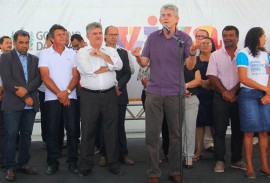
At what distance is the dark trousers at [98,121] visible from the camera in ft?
11.9

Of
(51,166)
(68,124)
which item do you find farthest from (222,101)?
(51,166)

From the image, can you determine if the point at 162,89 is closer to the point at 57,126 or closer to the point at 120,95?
the point at 120,95

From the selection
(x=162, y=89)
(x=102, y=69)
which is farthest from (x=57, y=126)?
(x=162, y=89)

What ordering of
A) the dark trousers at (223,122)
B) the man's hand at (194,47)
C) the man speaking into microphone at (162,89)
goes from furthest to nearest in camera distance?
the dark trousers at (223,122)
the man speaking into microphone at (162,89)
the man's hand at (194,47)

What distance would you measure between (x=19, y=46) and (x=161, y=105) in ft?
4.96

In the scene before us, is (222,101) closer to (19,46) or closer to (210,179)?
(210,179)

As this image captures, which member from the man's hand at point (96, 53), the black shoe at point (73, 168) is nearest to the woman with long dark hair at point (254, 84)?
the man's hand at point (96, 53)

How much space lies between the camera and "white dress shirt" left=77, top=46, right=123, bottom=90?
3.59 meters

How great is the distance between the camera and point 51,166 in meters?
3.76

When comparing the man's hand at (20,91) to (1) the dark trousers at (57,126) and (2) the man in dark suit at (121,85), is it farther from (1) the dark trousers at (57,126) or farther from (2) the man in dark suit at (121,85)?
(2) the man in dark suit at (121,85)

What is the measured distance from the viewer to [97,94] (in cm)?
362

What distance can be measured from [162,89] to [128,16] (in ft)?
6.69

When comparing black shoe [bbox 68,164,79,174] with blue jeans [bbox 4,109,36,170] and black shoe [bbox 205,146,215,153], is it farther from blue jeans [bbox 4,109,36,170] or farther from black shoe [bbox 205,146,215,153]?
black shoe [bbox 205,146,215,153]

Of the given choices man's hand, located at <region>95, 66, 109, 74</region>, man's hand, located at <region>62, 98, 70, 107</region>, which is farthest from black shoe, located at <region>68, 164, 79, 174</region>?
man's hand, located at <region>95, 66, 109, 74</region>
